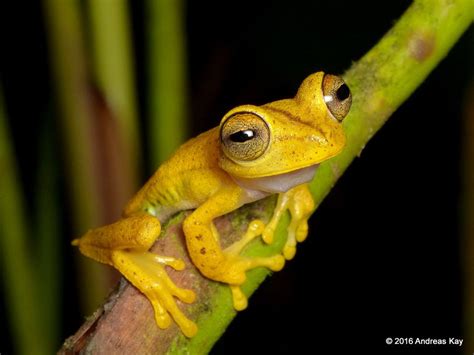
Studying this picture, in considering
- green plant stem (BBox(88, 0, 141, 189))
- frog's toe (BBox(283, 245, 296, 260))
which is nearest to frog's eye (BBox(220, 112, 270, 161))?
frog's toe (BBox(283, 245, 296, 260))

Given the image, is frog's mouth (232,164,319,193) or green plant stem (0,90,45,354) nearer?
frog's mouth (232,164,319,193)

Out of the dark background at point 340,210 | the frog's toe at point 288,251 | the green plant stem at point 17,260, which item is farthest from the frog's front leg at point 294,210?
the green plant stem at point 17,260

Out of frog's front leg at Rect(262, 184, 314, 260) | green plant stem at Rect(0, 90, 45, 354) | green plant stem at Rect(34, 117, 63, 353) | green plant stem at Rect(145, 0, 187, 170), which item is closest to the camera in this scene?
frog's front leg at Rect(262, 184, 314, 260)

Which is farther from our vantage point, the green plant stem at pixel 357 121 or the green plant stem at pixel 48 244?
the green plant stem at pixel 48 244

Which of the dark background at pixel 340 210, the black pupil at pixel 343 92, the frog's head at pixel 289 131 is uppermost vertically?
the black pupil at pixel 343 92

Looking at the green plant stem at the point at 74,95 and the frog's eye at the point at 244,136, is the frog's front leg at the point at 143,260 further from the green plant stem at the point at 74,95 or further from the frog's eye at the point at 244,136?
the frog's eye at the point at 244,136

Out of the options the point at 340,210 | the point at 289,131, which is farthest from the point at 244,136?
the point at 340,210

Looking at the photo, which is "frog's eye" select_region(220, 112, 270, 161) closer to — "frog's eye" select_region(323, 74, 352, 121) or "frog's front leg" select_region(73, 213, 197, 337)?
"frog's eye" select_region(323, 74, 352, 121)

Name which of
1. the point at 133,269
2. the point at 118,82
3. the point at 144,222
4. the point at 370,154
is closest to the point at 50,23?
the point at 118,82

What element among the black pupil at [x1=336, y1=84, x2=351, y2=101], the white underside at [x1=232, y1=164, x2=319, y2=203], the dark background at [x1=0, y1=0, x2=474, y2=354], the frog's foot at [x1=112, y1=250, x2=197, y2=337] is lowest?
the dark background at [x1=0, y1=0, x2=474, y2=354]
